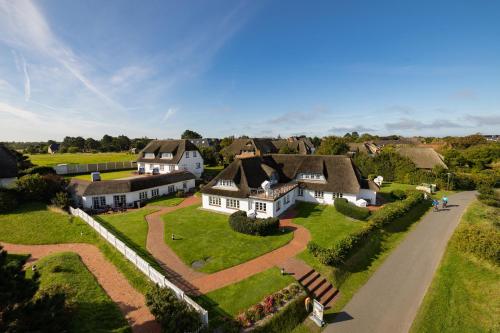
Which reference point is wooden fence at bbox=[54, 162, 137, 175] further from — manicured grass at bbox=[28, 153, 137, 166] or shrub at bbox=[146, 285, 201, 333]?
shrub at bbox=[146, 285, 201, 333]

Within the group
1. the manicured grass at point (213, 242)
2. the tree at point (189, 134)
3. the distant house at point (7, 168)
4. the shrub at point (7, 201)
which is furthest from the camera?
the tree at point (189, 134)

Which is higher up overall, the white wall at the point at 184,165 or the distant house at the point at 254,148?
the distant house at the point at 254,148

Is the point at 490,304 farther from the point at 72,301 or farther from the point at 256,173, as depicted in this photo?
the point at 72,301

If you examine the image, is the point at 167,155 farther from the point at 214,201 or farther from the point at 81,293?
the point at 81,293

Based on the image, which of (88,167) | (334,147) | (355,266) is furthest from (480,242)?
(88,167)

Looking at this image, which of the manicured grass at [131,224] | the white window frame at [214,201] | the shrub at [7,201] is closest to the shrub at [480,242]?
the white window frame at [214,201]

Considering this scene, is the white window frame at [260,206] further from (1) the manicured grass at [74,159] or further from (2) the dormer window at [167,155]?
(1) the manicured grass at [74,159]

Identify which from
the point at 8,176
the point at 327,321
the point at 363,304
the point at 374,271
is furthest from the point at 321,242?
the point at 8,176
